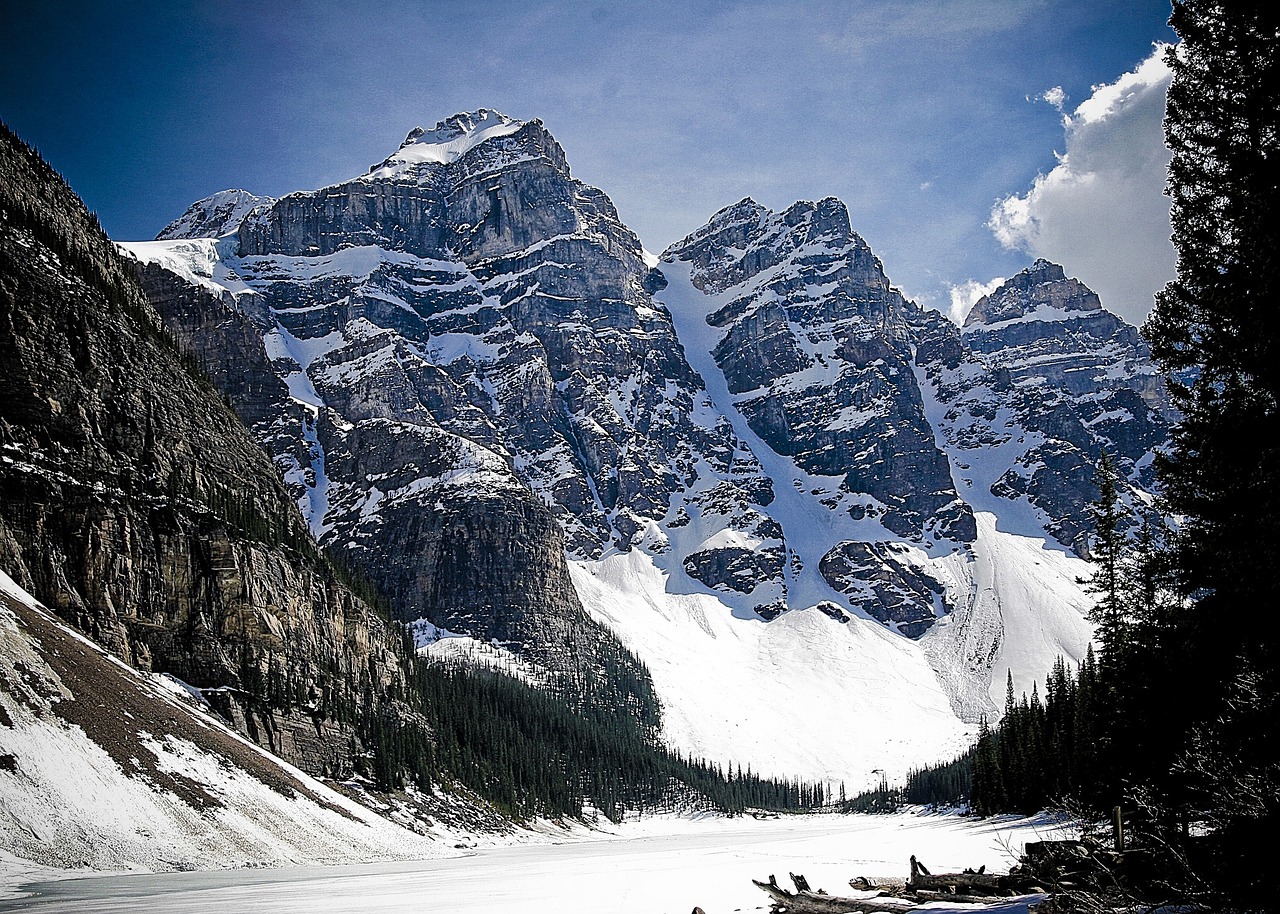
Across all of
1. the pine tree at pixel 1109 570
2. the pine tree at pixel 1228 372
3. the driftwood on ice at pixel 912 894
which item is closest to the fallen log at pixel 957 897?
the driftwood on ice at pixel 912 894

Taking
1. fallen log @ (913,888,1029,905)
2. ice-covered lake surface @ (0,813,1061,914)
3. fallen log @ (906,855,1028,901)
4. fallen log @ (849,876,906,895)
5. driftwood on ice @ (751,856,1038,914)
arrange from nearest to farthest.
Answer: fallen log @ (913,888,1029,905)
driftwood on ice @ (751,856,1038,914)
fallen log @ (906,855,1028,901)
fallen log @ (849,876,906,895)
ice-covered lake surface @ (0,813,1061,914)

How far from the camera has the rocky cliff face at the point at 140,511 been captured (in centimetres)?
7450

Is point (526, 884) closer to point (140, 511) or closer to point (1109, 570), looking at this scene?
point (1109, 570)

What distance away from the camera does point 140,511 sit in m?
83.5

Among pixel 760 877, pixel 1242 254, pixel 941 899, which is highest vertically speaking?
pixel 1242 254

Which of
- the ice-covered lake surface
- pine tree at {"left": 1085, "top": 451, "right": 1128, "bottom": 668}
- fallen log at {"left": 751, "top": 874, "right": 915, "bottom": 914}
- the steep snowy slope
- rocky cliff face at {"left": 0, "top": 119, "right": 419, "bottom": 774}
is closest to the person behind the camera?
fallen log at {"left": 751, "top": 874, "right": 915, "bottom": 914}

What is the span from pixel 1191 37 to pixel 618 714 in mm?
192471

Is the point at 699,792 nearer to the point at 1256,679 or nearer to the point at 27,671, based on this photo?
the point at 27,671

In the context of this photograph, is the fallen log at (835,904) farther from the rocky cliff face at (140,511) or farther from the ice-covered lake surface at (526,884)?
the rocky cliff face at (140,511)

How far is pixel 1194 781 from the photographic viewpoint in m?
21.0

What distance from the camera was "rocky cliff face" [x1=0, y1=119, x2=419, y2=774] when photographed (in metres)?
74.5

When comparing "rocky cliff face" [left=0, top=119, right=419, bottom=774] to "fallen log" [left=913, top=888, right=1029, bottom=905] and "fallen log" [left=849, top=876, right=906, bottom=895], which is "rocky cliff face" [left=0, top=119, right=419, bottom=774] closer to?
"fallen log" [left=849, top=876, right=906, bottom=895]

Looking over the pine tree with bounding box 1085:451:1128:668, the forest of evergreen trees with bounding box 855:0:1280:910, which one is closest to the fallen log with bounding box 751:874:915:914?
the forest of evergreen trees with bounding box 855:0:1280:910

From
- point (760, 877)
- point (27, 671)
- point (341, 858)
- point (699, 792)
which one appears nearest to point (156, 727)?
point (27, 671)
